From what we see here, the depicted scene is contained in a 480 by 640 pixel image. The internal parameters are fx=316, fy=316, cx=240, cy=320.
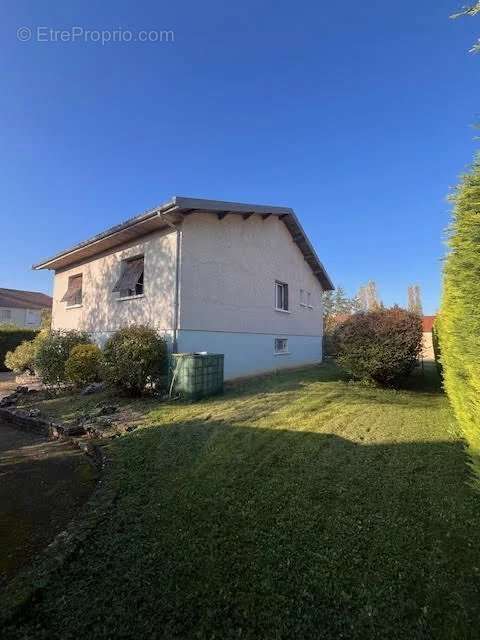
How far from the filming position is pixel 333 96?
11.6 meters

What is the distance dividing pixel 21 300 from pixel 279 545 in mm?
57873

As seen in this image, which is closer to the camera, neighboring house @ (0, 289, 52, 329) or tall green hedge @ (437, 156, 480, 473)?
tall green hedge @ (437, 156, 480, 473)

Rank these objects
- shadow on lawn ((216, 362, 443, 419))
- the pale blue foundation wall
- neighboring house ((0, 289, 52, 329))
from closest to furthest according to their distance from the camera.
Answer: shadow on lawn ((216, 362, 443, 419)), the pale blue foundation wall, neighboring house ((0, 289, 52, 329))

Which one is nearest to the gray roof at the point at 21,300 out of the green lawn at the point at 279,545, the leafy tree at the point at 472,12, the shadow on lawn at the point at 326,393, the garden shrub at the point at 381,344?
the shadow on lawn at the point at 326,393

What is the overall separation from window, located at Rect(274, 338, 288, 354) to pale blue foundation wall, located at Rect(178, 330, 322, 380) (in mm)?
223

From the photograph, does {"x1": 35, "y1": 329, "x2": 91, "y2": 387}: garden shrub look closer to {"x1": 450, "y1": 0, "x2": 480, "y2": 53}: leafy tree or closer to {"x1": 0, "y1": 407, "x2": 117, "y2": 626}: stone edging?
{"x1": 0, "y1": 407, "x2": 117, "y2": 626}: stone edging

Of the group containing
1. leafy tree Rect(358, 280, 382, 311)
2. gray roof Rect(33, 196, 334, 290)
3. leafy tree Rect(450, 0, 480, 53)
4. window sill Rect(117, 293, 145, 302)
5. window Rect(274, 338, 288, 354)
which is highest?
leafy tree Rect(358, 280, 382, 311)

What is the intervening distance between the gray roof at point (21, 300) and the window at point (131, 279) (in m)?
43.4

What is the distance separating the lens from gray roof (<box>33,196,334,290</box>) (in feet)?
35.7

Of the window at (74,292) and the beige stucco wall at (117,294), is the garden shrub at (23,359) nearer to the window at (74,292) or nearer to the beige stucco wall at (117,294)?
the beige stucco wall at (117,294)

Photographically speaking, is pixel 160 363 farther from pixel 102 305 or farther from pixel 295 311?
pixel 295 311

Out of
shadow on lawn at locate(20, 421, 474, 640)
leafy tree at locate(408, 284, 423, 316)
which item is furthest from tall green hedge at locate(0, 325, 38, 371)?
leafy tree at locate(408, 284, 423, 316)

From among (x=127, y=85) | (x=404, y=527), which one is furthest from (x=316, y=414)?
(x=127, y=85)

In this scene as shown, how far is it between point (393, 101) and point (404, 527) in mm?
12912
